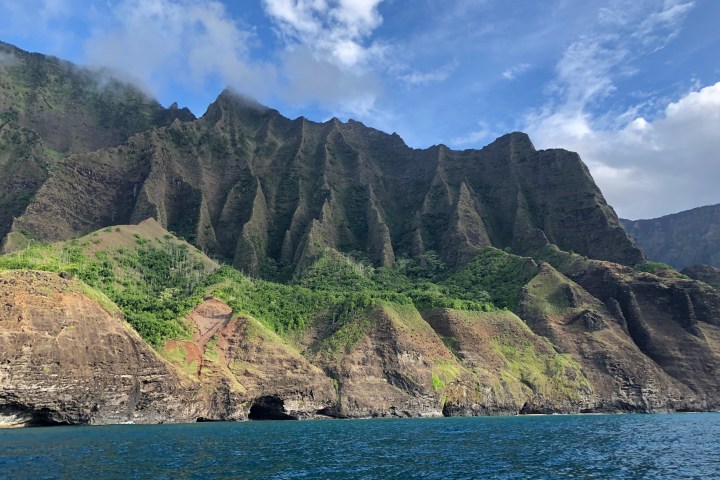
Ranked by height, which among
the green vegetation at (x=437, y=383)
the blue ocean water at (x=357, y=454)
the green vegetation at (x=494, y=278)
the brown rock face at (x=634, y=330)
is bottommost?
the blue ocean water at (x=357, y=454)

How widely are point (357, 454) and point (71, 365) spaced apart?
159 feet

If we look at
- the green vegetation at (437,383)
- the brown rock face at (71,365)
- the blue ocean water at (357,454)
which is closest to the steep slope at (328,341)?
the brown rock face at (71,365)

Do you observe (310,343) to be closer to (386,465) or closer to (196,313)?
(196,313)

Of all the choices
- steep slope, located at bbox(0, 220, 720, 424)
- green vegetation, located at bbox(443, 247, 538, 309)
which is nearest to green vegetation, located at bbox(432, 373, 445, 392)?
steep slope, located at bbox(0, 220, 720, 424)

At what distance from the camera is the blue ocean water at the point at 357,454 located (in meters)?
39.7

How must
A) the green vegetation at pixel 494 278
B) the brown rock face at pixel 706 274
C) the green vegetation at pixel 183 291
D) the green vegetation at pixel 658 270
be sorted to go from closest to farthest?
the green vegetation at pixel 183 291 → the green vegetation at pixel 494 278 → the green vegetation at pixel 658 270 → the brown rock face at pixel 706 274

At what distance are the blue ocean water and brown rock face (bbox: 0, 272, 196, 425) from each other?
913 cm

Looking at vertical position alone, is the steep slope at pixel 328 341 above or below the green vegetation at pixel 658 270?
below

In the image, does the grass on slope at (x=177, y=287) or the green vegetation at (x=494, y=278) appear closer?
the grass on slope at (x=177, y=287)

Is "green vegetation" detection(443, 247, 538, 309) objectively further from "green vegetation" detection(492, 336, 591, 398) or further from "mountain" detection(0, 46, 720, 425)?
"green vegetation" detection(492, 336, 591, 398)

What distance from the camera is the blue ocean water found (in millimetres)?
39719

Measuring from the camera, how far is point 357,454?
49.7 meters

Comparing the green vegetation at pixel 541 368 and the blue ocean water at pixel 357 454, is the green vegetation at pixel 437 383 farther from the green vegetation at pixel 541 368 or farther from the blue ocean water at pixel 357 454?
the blue ocean water at pixel 357 454

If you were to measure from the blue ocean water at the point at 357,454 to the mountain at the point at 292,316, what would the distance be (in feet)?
49.2
